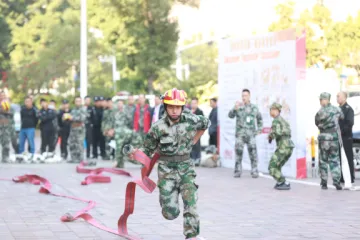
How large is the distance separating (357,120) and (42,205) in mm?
8436

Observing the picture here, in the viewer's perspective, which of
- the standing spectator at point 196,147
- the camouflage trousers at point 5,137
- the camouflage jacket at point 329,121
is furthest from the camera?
the camouflage trousers at point 5,137

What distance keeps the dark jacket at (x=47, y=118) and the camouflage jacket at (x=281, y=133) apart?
9854mm

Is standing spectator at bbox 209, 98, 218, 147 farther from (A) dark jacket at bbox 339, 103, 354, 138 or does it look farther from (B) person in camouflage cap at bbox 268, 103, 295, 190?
(B) person in camouflage cap at bbox 268, 103, 295, 190

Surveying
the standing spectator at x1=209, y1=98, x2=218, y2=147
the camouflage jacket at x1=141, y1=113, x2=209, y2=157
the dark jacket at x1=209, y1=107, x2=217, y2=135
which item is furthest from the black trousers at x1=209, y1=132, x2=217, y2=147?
the camouflage jacket at x1=141, y1=113, x2=209, y2=157

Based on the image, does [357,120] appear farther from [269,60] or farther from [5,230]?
[5,230]

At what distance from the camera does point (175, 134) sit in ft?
29.1

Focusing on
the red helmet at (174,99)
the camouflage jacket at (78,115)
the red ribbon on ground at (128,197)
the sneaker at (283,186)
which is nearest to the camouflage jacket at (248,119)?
the sneaker at (283,186)

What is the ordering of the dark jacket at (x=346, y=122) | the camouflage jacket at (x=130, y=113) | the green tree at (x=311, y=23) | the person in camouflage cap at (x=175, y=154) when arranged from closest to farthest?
the person in camouflage cap at (x=175, y=154) → the dark jacket at (x=346, y=122) → the camouflage jacket at (x=130, y=113) → the green tree at (x=311, y=23)

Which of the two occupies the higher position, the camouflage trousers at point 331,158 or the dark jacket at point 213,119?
the dark jacket at point 213,119

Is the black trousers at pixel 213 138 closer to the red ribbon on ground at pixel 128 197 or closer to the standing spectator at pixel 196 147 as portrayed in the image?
the standing spectator at pixel 196 147

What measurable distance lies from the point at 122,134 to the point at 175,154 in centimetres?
1265

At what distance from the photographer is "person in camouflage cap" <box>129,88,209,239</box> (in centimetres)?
888

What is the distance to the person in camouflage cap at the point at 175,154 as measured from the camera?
888cm

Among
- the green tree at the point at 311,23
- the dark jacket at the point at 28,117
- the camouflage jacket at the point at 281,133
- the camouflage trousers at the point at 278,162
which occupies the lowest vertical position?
the camouflage trousers at the point at 278,162
